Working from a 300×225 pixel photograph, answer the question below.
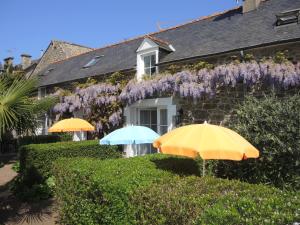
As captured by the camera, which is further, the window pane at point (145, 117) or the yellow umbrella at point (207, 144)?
the window pane at point (145, 117)

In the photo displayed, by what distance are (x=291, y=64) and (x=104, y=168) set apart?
18.0 ft

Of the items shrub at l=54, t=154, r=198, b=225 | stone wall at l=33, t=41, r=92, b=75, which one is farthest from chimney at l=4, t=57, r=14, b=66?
shrub at l=54, t=154, r=198, b=225

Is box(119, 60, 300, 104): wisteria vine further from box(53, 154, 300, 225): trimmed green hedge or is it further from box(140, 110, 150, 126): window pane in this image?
box(53, 154, 300, 225): trimmed green hedge

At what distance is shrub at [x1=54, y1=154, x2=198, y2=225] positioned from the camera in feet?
13.4

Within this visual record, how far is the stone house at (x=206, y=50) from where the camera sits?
878cm

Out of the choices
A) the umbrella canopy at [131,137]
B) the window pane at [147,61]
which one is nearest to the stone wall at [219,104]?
the umbrella canopy at [131,137]

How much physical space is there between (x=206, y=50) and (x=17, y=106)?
614 centimetres

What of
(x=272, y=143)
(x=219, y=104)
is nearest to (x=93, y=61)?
(x=219, y=104)

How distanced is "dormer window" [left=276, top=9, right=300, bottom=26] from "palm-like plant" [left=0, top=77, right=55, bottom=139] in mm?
7011

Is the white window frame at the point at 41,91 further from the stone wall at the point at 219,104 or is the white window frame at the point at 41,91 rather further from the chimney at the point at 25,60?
the chimney at the point at 25,60

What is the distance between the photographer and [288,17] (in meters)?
9.15

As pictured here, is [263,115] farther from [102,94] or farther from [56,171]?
[102,94]

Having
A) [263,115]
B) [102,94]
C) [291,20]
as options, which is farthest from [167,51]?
[263,115]

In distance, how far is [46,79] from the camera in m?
18.2
